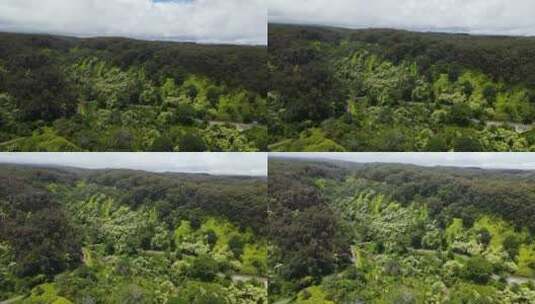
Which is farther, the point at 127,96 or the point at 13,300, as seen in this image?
the point at 127,96

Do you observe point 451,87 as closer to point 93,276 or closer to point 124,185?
point 124,185

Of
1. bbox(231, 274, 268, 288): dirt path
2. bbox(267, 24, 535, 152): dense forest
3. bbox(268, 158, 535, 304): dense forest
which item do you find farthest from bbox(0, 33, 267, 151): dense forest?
bbox(231, 274, 268, 288): dirt path

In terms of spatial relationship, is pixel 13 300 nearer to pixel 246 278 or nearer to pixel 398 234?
pixel 246 278

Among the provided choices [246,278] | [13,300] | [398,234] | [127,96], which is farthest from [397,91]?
[13,300]

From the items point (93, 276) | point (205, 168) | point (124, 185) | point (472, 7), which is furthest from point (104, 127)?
point (472, 7)

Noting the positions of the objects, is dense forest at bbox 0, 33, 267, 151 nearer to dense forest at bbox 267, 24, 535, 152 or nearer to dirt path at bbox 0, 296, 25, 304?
dense forest at bbox 267, 24, 535, 152

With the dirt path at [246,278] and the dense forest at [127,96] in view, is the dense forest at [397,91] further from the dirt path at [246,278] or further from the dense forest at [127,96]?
the dirt path at [246,278]

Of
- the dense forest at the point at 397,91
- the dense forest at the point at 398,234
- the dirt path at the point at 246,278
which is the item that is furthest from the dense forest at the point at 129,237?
the dense forest at the point at 397,91
